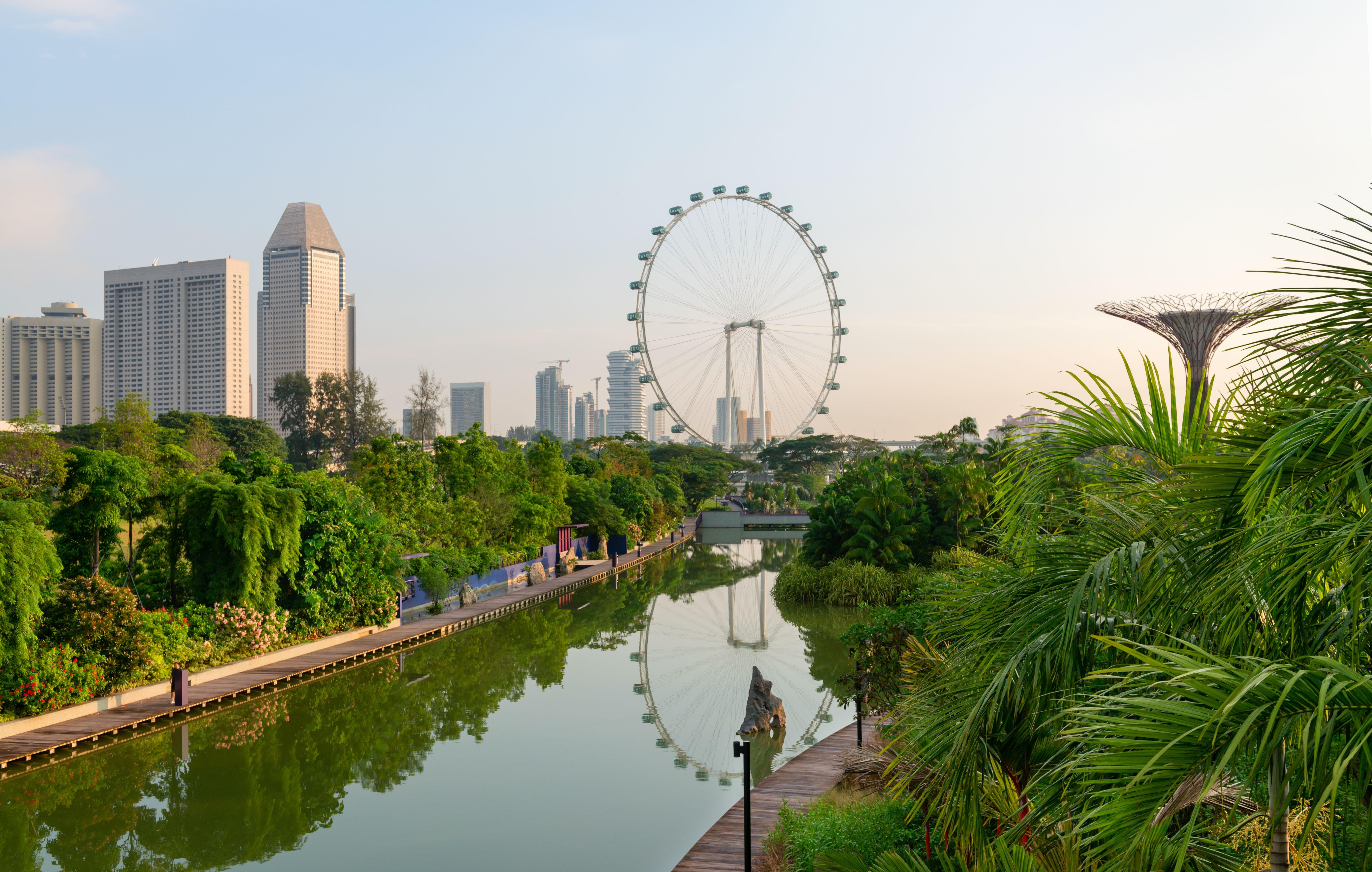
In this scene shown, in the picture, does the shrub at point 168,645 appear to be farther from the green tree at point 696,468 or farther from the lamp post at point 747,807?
the green tree at point 696,468

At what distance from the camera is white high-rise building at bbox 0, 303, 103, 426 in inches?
5108

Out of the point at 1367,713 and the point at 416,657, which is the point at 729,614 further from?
the point at 1367,713

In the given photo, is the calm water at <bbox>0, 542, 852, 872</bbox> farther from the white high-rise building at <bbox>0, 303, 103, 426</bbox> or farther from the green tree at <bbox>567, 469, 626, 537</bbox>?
the white high-rise building at <bbox>0, 303, 103, 426</bbox>

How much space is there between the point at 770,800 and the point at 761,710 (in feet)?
15.2

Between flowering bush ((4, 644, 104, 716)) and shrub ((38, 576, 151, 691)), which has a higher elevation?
shrub ((38, 576, 151, 691))

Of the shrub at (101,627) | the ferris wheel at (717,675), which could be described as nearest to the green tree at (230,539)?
the shrub at (101,627)

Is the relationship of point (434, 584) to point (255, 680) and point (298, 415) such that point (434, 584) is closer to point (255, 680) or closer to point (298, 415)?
point (255, 680)

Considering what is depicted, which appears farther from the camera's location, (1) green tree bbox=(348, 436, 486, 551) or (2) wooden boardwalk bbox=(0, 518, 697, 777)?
(1) green tree bbox=(348, 436, 486, 551)

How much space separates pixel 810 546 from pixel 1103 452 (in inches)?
1087

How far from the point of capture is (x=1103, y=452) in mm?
6004

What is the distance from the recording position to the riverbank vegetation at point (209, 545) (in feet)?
47.9

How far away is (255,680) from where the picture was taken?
17.7 meters

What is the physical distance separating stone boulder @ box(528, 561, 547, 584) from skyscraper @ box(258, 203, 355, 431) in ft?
536

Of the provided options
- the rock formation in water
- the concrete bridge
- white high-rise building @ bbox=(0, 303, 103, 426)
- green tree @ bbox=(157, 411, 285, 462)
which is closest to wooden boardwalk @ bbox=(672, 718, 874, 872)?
the rock formation in water
